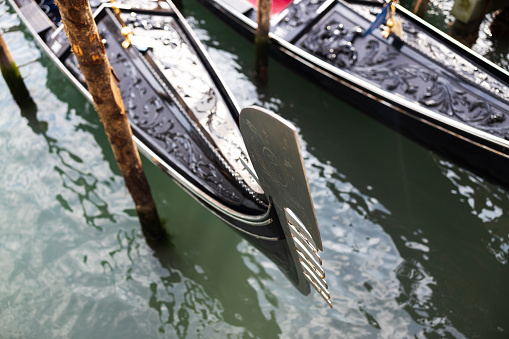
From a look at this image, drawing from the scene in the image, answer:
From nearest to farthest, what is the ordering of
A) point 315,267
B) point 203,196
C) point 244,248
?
point 315,267
point 203,196
point 244,248

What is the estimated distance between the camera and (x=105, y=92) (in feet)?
6.69

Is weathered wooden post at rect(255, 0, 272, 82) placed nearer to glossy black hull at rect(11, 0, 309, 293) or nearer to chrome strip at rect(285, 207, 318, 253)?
glossy black hull at rect(11, 0, 309, 293)

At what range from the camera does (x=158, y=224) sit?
107 inches

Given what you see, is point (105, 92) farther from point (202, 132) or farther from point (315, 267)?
point (315, 267)

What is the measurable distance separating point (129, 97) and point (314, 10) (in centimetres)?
156

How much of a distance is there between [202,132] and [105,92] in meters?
0.68

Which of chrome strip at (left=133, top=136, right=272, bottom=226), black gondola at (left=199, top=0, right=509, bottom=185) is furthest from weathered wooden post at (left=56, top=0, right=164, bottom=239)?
black gondola at (left=199, top=0, right=509, bottom=185)

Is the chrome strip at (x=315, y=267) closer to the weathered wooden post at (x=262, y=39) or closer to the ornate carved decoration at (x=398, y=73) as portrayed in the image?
the ornate carved decoration at (x=398, y=73)

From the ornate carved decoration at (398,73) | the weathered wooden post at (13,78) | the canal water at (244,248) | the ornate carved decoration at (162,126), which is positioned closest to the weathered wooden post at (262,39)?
the ornate carved decoration at (398,73)

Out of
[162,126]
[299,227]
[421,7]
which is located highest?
[421,7]

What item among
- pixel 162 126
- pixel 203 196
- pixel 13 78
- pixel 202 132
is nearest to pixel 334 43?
pixel 202 132

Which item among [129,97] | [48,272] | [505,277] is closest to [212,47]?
[129,97]

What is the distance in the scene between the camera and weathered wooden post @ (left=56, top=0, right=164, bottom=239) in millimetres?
1783

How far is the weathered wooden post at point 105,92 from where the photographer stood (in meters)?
1.78
